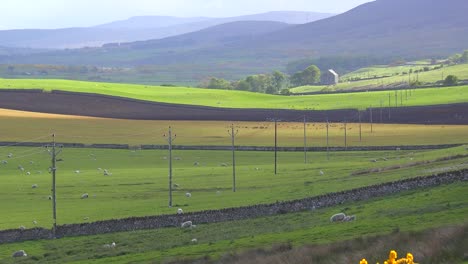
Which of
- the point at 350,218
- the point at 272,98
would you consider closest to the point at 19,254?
the point at 350,218

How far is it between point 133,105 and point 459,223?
4140 inches

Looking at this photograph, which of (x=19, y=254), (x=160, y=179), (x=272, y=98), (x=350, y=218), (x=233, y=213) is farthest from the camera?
(x=272, y=98)

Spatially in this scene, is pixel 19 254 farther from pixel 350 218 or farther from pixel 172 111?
pixel 172 111

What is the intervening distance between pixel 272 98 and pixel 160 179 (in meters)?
98.9

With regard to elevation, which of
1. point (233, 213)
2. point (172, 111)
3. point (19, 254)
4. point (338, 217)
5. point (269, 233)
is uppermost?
point (172, 111)

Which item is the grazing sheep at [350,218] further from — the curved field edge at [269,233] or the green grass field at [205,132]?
the green grass field at [205,132]

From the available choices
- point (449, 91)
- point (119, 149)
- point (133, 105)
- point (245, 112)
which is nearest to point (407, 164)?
point (119, 149)

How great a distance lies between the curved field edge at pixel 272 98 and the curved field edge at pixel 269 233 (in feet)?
284

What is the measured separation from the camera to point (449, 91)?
477 ft

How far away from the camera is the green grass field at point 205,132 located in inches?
3703

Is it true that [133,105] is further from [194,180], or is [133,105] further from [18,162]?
[194,180]

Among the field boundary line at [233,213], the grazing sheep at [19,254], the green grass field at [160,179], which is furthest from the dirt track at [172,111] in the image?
the grazing sheep at [19,254]

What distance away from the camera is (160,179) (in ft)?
213

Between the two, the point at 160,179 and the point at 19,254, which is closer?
the point at 19,254
